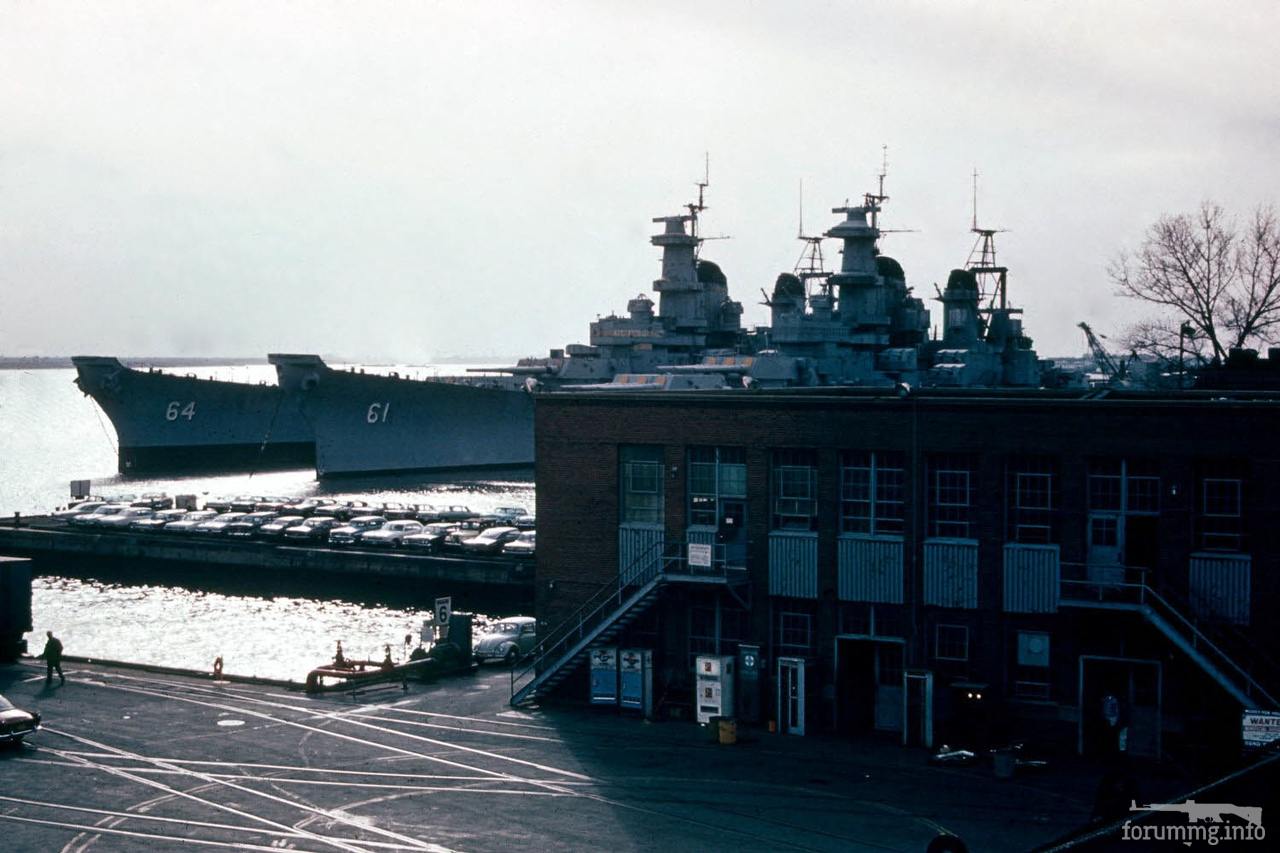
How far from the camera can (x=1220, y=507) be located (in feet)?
82.2

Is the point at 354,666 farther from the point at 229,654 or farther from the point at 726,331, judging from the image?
the point at 726,331

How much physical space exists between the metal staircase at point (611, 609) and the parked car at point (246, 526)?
38.6 m

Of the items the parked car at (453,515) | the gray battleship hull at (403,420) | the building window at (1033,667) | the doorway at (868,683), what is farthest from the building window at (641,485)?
the gray battleship hull at (403,420)

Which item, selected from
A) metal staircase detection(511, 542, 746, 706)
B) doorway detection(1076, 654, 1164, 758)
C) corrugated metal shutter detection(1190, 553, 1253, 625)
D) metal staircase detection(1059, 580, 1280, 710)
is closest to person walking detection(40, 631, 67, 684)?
metal staircase detection(511, 542, 746, 706)

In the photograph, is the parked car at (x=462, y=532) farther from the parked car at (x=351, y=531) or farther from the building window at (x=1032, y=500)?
the building window at (x=1032, y=500)

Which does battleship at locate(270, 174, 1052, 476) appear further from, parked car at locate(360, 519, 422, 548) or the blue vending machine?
the blue vending machine

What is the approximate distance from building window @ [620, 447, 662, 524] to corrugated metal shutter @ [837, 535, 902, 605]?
14.4ft

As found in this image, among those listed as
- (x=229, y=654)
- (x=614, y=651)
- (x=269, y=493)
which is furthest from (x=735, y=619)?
(x=269, y=493)

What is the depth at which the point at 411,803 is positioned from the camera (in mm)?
22500

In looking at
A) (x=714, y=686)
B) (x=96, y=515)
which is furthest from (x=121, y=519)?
(x=714, y=686)

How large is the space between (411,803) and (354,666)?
12.1 meters

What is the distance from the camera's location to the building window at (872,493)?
27.5 meters

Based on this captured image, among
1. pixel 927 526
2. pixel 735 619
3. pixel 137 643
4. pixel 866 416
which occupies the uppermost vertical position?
pixel 866 416

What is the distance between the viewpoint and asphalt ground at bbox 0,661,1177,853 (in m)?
20.8
